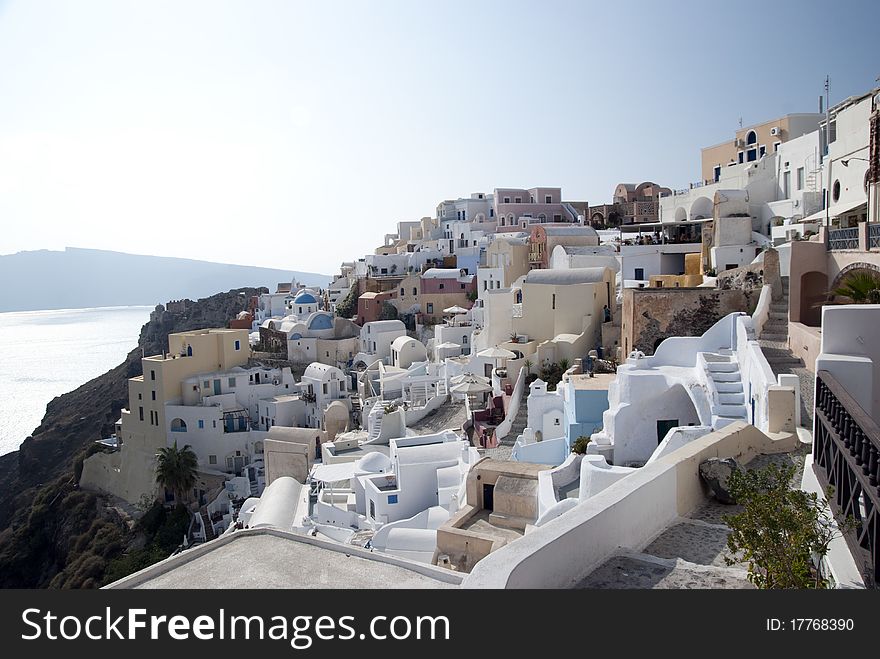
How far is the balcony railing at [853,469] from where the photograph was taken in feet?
11.2

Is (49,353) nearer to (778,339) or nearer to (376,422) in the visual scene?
(376,422)

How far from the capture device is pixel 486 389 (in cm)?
2280

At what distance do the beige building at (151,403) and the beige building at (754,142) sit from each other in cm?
2366

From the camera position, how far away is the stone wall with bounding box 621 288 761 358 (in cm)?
1584

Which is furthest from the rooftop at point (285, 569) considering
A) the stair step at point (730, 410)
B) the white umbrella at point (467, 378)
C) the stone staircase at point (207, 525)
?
the stone staircase at point (207, 525)

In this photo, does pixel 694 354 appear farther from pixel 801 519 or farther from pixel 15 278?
pixel 15 278

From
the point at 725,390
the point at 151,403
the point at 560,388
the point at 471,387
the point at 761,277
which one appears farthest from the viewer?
the point at 151,403

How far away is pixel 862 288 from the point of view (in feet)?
36.0

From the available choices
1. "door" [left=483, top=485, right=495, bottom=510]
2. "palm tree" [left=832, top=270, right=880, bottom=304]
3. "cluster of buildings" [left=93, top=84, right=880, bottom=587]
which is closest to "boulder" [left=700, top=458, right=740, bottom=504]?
"cluster of buildings" [left=93, top=84, right=880, bottom=587]

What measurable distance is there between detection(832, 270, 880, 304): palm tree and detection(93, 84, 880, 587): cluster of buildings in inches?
24.4

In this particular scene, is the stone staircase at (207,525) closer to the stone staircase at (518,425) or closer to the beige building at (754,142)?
the stone staircase at (518,425)

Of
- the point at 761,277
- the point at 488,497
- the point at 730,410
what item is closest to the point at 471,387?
the point at 488,497

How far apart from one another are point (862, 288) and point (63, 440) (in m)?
43.0
